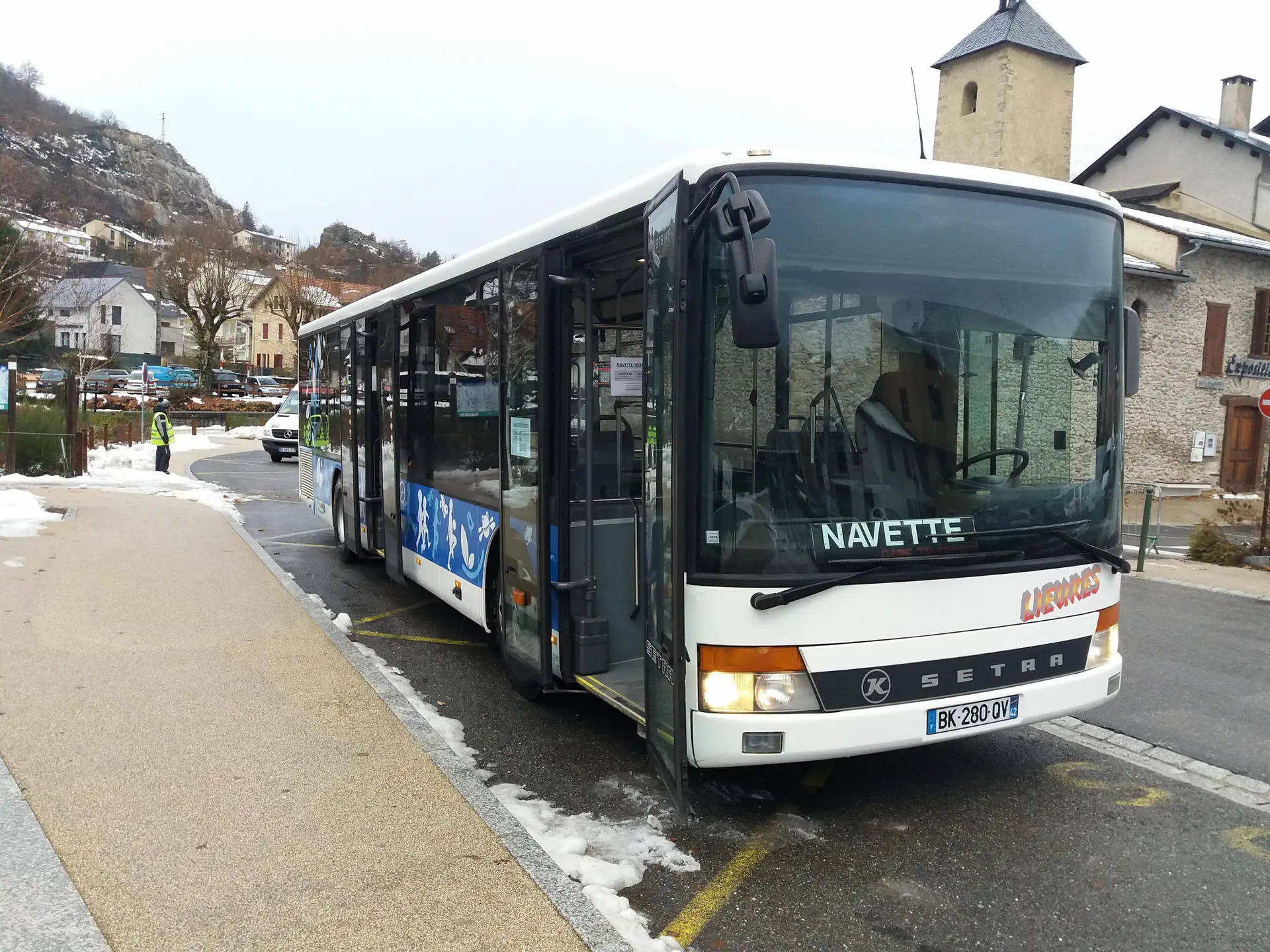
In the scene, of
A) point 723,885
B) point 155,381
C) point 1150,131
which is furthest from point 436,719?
point 155,381

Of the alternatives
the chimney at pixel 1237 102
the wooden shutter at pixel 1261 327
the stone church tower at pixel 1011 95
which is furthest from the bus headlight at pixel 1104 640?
the chimney at pixel 1237 102

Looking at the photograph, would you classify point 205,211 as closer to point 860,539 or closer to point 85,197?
point 85,197

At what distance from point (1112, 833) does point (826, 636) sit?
1705 millimetres

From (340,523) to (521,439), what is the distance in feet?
20.4

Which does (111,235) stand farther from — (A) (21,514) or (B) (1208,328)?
(A) (21,514)

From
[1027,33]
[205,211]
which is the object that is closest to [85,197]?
[205,211]

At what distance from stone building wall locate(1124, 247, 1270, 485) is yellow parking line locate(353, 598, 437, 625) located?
21367mm

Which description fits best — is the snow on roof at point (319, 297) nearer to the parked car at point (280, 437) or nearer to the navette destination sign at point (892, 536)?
the parked car at point (280, 437)

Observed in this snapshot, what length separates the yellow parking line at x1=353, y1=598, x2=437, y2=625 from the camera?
8594 millimetres

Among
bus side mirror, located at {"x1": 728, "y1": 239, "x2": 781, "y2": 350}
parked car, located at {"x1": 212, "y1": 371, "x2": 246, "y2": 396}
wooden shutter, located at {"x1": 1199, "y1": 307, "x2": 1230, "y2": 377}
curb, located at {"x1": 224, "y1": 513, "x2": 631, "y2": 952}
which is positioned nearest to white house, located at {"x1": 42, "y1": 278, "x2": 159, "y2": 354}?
parked car, located at {"x1": 212, "y1": 371, "x2": 246, "y2": 396}

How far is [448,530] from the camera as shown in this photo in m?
7.35

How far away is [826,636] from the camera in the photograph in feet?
13.0

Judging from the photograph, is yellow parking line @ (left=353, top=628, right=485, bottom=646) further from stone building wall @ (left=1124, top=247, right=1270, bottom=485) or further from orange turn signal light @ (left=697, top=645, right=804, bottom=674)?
stone building wall @ (left=1124, top=247, right=1270, bottom=485)

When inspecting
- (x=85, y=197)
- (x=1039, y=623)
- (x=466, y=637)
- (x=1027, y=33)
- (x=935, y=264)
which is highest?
(x=85, y=197)
